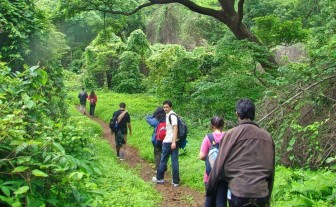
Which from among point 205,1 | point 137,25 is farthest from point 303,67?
point 137,25

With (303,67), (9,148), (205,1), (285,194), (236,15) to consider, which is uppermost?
(205,1)

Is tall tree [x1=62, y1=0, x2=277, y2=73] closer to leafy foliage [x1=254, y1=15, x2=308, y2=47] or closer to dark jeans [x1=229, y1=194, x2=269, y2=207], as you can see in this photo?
leafy foliage [x1=254, y1=15, x2=308, y2=47]

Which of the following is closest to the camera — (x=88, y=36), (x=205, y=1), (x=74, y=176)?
(x=74, y=176)

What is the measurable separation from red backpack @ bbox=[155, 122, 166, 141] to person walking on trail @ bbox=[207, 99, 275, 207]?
4.19m

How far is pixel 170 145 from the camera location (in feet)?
25.9

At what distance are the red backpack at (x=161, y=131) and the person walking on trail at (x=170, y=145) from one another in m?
0.25

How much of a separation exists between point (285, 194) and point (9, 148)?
3.90 metres

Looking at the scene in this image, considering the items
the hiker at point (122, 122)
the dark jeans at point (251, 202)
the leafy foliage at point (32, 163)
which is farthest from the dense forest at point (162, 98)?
the dark jeans at point (251, 202)

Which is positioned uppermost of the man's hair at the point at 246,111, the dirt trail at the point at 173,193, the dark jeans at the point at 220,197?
the man's hair at the point at 246,111

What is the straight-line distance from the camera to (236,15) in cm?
1361

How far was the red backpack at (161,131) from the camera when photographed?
819 centimetres

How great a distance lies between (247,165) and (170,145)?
13.7 ft

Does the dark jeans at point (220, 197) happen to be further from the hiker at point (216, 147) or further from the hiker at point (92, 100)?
the hiker at point (92, 100)

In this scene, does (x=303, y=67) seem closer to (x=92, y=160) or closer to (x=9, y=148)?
(x=92, y=160)
